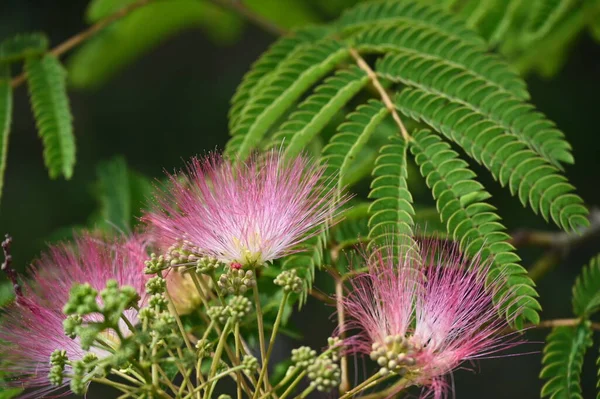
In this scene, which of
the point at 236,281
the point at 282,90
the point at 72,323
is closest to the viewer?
the point at 72,323

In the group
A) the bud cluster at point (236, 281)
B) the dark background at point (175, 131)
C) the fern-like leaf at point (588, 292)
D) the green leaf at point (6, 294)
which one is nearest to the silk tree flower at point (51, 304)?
the green leaf at point (6, 294)

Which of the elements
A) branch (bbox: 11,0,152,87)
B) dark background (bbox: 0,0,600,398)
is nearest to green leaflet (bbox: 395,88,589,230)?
branch (bbox: 11,0,152,87)

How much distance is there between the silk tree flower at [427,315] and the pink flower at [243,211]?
0.23 metres

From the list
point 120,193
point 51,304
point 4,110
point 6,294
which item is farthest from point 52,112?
point 51,304

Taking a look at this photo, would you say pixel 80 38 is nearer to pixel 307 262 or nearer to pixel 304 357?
pixel 307 262

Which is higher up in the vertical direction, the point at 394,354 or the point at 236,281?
the point at 236,281

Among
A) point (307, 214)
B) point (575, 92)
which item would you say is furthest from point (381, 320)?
point (575, 92)

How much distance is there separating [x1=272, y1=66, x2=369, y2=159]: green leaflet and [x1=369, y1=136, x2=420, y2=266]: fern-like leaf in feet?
0.84

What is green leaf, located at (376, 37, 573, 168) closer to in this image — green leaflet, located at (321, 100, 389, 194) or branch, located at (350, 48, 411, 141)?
branch, located at (350, 48, 411, 141)

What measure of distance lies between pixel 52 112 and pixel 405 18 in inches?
54.3

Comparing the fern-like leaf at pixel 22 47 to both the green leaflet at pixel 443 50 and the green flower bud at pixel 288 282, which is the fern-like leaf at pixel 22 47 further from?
the green flower bud at pixel 288 282

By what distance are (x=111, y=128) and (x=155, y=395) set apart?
6772mm

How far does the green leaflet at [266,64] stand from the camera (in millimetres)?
2507

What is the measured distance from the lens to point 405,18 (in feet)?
8.87
